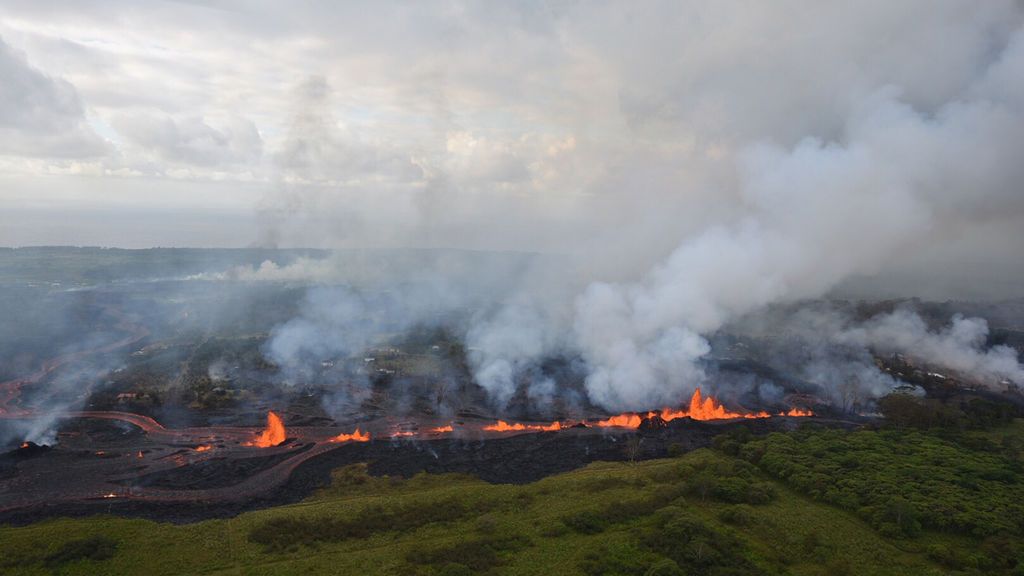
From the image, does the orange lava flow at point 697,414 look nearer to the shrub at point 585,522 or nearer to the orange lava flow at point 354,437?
the shrub at point 585,522

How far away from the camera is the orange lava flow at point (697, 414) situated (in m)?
80.1

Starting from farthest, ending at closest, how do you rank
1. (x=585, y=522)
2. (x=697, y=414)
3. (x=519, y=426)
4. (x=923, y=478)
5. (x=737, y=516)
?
(x=697, y=414) → (x=519, y=426) → (x=923, y=478) → (x=737, y=516) → (x=585, y=522)

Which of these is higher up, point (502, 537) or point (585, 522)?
point (585, 522)

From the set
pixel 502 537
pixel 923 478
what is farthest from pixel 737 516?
pixel 923 478

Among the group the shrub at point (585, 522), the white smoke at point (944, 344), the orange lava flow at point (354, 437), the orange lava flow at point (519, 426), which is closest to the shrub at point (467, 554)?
the shrub at point (585, 522)

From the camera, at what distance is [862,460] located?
63.4 m

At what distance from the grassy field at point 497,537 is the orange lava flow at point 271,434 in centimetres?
1542

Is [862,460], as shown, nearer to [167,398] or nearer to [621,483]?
[621,483]

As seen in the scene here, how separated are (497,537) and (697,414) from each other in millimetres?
48600

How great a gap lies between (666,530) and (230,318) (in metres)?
122

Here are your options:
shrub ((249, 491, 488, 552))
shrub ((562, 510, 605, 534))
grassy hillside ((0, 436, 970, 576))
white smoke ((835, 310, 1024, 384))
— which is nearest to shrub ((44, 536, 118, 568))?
grassy hillside ((0, 436, 970, 576))

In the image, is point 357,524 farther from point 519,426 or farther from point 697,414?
point 697,414

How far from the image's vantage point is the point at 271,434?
68500 millimetres

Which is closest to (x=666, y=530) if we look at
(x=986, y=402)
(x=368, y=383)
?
(x=368, y=383)
